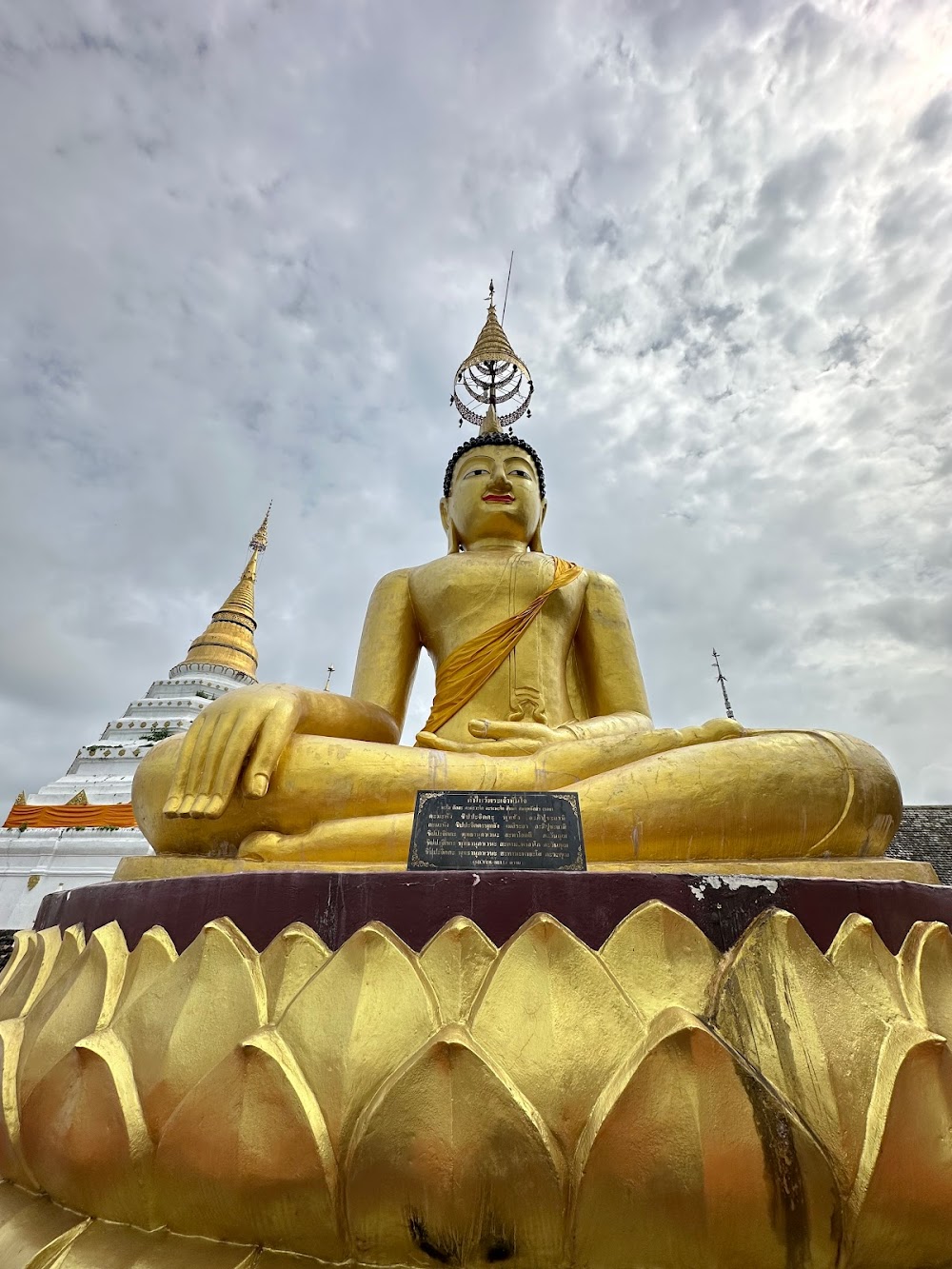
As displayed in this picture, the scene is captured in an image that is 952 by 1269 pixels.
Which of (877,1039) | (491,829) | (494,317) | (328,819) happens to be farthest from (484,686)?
(494,317)

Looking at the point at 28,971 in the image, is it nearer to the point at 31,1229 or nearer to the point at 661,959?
the point at 31,1229

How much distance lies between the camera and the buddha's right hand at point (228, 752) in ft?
9.63

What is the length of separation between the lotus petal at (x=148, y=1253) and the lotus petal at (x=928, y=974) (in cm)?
158

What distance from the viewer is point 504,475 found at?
17.2 ft

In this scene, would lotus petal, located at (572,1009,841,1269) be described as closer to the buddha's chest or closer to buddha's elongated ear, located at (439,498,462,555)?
the buddha's chest

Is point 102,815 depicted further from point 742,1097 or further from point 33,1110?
point 742,1097

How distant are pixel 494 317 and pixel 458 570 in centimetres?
488

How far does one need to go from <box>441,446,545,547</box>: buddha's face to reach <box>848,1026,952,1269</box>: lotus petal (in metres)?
4.22

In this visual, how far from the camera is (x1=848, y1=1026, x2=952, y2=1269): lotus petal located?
1.42m

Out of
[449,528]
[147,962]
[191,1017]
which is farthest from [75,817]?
[191,1017]

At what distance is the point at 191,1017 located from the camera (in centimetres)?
175

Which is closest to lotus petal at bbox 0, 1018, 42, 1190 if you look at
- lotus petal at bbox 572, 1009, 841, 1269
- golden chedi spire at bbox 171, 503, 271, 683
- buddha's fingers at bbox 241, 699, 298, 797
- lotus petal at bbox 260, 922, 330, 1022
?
lotus petal at bbox 260, 922, 330, 1022

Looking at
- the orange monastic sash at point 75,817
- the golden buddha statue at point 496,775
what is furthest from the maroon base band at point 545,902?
the orange monastic sash at point 75,817

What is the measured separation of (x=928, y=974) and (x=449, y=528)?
15.0 feet
